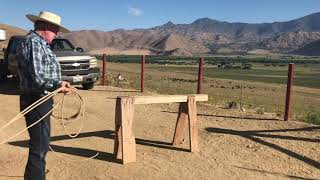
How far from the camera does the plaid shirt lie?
5168mm

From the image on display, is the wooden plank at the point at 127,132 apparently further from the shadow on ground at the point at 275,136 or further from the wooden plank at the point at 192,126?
the shadow on ground at the point at 275,136

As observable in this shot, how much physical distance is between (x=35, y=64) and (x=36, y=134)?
76 cm

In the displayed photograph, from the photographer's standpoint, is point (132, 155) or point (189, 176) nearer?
point (189, 176)

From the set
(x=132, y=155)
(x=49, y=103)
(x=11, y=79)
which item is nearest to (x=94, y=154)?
(x=132, y=155)

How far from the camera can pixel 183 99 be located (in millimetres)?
8227

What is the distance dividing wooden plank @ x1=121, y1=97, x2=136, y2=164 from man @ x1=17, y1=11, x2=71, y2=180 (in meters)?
1.87

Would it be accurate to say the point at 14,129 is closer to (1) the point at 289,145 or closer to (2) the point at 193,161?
(2) the point at 193,161

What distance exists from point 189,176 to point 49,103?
225 cm

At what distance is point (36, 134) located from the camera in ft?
17.8

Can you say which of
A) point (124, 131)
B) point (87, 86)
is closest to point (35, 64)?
point (124, 131)

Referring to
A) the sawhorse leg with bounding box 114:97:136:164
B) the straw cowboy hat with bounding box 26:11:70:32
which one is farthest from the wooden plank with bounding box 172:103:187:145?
the straw cowboy hat with bounding box 26:11:70:32

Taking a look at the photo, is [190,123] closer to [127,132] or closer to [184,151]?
[184,151]

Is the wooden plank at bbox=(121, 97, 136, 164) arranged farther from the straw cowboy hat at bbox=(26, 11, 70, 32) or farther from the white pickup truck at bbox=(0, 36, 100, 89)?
the white pickup truck at bbox=(0, 36, 100, 89)

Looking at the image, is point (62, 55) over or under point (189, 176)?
over
